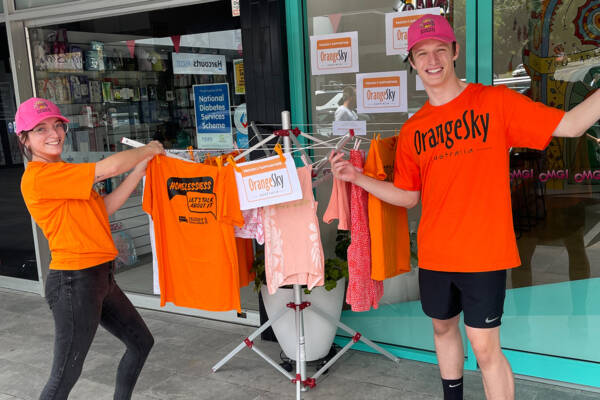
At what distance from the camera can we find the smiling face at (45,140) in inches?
99.0

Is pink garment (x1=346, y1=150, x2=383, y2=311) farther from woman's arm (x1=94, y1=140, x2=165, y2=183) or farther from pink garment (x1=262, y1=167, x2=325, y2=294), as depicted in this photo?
woman's arm (x1=94, y1=140, x2=165, y2=183)

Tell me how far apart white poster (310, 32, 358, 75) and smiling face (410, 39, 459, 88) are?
1213mm

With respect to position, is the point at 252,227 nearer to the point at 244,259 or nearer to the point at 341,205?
the point at 244,259

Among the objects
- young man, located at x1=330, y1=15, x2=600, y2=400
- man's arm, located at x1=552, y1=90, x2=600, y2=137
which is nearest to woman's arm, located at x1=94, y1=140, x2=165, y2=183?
young man, located at x1=330, y1=15, x2=600, y2=400

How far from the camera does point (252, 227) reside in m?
3.05

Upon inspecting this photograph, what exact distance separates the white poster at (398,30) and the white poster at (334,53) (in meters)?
0.22

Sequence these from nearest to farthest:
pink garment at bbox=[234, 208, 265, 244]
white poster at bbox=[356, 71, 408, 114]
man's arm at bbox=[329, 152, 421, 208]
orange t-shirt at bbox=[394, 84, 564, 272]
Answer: orange t-shirt at bbox=[394, 84, 564, 272], man's arm at bbox=[329, 152, 421, 208], pink garment at bbox=[234, 208, 265, 244], white poster at bbox=[356, 71, 408, 114]

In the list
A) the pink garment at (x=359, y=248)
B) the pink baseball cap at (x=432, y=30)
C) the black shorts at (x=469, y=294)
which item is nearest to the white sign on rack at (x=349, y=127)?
the pink garment at (x=359, y=248)

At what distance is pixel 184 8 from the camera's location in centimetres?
430

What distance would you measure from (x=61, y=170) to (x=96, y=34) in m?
2.93

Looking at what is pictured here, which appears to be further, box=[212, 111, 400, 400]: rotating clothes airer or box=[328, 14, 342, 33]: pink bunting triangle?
box=[328, 14, 342, 33]: pink bunting triangle

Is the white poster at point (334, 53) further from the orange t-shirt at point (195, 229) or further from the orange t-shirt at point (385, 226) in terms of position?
the orange t-shirt at point (195, 229)

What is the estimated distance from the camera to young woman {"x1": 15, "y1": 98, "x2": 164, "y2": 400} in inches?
96.1

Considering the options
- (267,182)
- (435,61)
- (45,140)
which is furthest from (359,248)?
(45,140)
